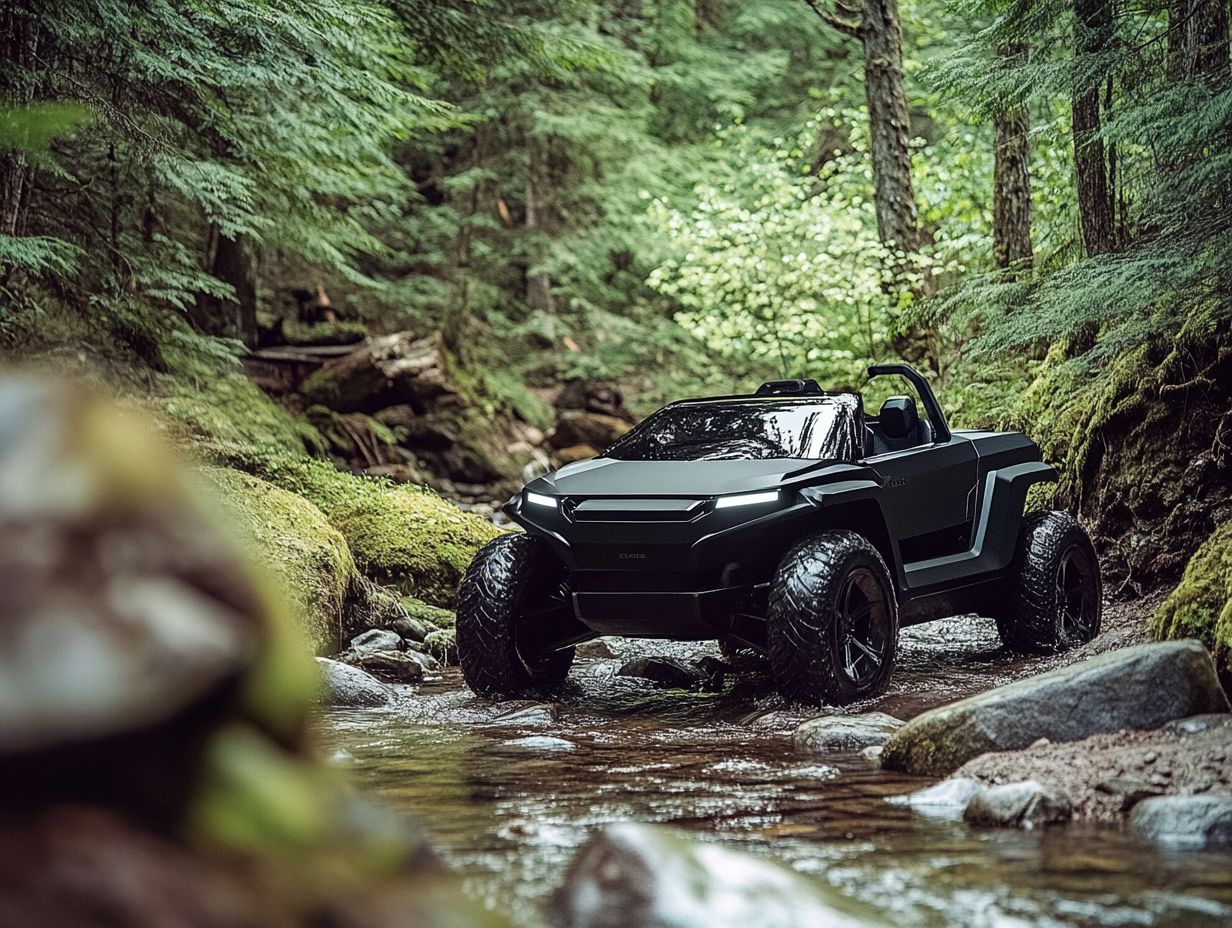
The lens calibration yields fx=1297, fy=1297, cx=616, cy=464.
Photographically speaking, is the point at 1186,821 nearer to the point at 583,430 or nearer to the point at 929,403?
the point at 929,403

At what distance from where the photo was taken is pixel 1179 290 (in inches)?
305

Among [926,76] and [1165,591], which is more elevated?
[926,76]

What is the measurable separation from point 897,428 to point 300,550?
4241 millimetres

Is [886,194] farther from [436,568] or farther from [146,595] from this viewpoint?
[146,595]

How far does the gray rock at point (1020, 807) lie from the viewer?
4250 millimetres

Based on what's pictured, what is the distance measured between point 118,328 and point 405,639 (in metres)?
3.61

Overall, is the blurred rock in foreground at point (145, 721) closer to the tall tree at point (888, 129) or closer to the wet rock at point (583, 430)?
the tall tree at point (888, 129)

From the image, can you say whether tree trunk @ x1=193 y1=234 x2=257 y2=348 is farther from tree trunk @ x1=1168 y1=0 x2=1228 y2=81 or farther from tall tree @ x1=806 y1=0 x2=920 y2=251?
tree trunk @ x1=1168 y1=0 x2=1228 y2=81

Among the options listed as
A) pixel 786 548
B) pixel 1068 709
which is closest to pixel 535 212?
pixel 786 548

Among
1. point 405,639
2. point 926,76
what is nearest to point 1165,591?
point 926,76

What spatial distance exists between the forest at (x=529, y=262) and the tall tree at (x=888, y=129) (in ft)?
0.13

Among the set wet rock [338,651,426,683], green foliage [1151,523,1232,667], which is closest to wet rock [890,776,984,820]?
green foliage [1151,523,1232,667]

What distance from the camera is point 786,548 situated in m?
6.95

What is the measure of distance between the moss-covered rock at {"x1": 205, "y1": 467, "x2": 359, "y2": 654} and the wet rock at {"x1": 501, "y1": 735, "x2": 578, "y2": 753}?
2.97 meters
